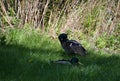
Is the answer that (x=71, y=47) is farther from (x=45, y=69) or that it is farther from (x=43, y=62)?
(x=45, y=69)

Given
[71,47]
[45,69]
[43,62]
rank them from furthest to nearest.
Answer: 1. [71,47]
2. [43,62]
3. [45,69]

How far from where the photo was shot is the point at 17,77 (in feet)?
20.7

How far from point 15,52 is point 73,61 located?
1.18 metres

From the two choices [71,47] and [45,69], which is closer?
[45,69]

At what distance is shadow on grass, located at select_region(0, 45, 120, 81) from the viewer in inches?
252

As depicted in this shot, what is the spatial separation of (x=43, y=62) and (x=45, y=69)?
1.53ft

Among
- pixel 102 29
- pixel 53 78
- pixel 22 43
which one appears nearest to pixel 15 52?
pixel 22 43

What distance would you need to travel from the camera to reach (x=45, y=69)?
6895mm

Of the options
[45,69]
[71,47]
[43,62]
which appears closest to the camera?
[45,69]

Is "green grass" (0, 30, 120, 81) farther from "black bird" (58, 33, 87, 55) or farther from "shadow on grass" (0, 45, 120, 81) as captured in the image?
"black bird" (58, 33, 87, 55)

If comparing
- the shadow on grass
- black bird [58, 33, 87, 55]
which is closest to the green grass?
the shadow on grass

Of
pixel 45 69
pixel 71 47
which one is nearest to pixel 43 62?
pixel 45 69

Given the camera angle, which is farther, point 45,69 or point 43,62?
point 43,62

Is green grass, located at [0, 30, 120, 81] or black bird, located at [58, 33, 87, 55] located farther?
black bird, located at [58, 33, 87, 55]
